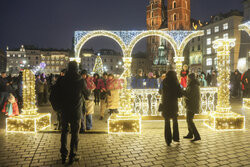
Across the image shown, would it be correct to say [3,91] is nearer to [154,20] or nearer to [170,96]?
[170,96]

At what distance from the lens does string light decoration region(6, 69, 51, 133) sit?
255 inches

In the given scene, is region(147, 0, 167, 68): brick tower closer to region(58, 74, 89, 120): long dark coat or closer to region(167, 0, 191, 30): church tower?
region(167, 0, 191, 30): church tower

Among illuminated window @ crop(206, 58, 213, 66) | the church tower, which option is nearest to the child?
illuminated window @ crop(206, 58, 213, 66)

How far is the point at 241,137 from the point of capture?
5.64m

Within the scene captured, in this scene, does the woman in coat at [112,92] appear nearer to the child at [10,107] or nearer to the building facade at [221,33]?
the child at [10,107]

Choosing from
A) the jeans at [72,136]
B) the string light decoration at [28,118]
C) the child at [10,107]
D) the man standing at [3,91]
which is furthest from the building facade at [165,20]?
the jeans at [72,136]

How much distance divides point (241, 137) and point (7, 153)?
20.0ft

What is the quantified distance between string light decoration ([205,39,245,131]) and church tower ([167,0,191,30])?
53116mm

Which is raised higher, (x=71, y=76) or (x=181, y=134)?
(x=71, y=76)

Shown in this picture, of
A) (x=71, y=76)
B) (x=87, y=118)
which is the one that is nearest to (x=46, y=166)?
(x=71, y=76)

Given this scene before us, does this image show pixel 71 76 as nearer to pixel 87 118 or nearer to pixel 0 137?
pixel 87 118

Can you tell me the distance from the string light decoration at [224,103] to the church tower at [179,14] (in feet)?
174

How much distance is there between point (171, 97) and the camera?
198 inches

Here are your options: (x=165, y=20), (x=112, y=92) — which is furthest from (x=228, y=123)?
(x=165, y=20)
